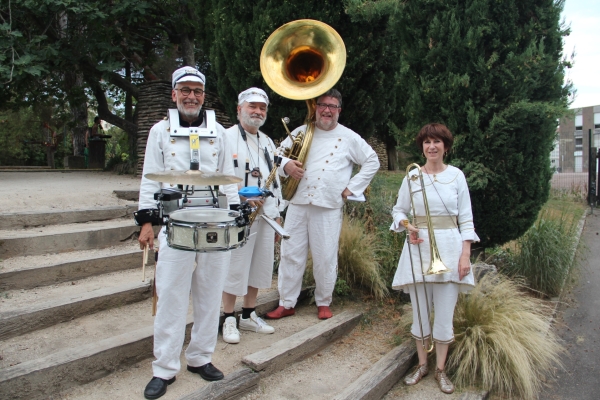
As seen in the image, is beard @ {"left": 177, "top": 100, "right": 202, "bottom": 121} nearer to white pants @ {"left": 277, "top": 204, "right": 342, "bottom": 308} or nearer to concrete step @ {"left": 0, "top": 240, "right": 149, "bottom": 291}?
white pants @ {"left": 277, "top": 204, "right": 342, "bottom": 308}

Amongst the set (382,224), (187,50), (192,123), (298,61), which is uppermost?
(187,50)

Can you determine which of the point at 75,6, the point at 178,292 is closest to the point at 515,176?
the point at 178,292

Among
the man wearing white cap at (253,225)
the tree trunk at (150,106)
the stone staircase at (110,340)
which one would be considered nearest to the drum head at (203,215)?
the man wearing white cap at (253,225)

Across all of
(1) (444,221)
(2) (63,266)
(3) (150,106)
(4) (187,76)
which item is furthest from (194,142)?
(3) (150,106)

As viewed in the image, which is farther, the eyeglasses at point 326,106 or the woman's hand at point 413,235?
the eyeglasses at point 326,106

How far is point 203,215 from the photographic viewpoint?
250cm

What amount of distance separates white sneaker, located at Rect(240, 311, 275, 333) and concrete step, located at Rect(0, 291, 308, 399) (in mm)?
91

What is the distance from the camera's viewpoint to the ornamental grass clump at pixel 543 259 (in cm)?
524

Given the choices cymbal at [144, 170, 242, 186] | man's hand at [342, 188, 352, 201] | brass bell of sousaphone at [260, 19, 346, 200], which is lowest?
man's hand at [342, 188, 352, 201]

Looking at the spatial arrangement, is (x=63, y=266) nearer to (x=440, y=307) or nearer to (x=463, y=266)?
(x=440, y=307)

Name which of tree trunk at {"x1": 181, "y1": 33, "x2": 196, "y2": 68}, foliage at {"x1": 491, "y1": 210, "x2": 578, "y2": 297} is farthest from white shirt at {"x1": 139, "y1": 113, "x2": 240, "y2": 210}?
tree trunk at {"x1": 181, "y1": 33, "x2": 196, "y2": 68}

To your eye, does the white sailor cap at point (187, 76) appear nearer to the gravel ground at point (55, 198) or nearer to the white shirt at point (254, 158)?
the white shirt at point (254, 158)

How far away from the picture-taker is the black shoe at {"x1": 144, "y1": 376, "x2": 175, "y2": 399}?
253 centimetres

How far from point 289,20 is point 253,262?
3.51m
